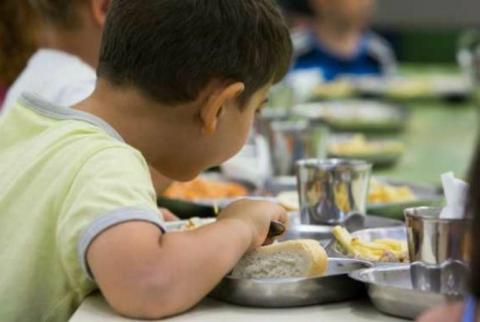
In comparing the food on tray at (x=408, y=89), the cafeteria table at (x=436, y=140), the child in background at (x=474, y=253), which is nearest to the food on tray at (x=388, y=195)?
the cafeteria table at (x=436, y=140)

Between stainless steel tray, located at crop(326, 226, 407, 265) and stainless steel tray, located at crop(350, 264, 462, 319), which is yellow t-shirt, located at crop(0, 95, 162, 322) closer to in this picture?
stainless steel tray, located at crop(350, 264, 462, 319)

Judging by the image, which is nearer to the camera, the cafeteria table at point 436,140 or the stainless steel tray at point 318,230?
the stainless steel tray at point 318,230

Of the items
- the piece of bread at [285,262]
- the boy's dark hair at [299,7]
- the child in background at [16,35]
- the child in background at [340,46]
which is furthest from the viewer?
the boy's dark hair at [299,7]

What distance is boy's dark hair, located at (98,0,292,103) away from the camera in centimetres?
150

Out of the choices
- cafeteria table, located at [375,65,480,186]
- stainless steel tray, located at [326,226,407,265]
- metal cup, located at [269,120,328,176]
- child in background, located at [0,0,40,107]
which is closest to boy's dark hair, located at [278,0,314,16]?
cafeteria table, located at [375,65,480,186]

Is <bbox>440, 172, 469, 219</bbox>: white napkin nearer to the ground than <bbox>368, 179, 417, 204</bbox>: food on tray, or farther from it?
farther from it

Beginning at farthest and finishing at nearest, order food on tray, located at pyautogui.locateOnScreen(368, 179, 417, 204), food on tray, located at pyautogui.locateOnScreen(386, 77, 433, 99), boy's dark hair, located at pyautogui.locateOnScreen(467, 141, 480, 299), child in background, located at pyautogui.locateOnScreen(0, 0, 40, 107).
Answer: food on tray, located at pyautogui.locateOnScreen(386, 77, 433, 99)
child in background, located at pyautogui.locateOnScreen(0, 0, 40, 107)
food on tray, located at pyautogui.locateOnScreen(368, 179, 417, 204)
boy's dark hair, located at pyautogui.locateOnScreen(467, 141, 480, 299)

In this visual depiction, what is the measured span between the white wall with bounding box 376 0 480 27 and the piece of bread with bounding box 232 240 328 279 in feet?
21.2

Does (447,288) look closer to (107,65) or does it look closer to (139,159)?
(139,159)

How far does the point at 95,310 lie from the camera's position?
53.3 inches

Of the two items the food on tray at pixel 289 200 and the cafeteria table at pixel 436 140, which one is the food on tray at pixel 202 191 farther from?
the cafeteria table at pixel 436 140

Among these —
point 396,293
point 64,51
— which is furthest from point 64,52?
point 396,293

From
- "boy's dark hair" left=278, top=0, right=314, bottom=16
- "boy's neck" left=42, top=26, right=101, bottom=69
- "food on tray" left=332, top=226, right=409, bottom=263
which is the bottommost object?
"boy's dark hair" left=278, top=0, right=314, bottom=16

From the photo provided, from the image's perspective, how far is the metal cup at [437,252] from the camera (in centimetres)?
133
